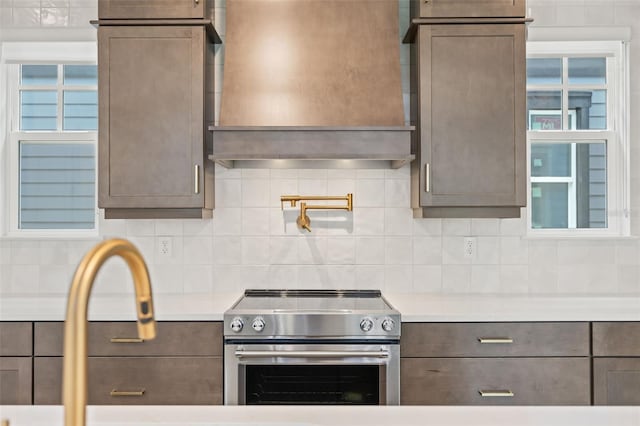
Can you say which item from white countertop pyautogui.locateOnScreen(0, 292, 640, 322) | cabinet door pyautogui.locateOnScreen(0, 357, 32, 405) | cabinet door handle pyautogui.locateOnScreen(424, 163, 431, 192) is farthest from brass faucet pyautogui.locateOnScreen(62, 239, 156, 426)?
cabinet door handle pyautogui.locateOnScreen(424, 163, 431, 192)

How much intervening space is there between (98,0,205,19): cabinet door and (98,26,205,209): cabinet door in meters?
0.06

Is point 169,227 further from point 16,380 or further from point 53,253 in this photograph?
point 16,380

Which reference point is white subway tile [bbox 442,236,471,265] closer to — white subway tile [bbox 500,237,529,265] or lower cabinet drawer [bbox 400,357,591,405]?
white subway tile [bbox 500,237,529,265]

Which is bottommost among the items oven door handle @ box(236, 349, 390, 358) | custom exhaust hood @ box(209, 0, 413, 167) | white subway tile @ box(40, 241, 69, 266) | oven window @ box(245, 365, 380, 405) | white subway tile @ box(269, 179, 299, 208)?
oven window @ box(245, 365, 380, 405)

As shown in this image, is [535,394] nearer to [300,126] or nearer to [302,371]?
[302,371]

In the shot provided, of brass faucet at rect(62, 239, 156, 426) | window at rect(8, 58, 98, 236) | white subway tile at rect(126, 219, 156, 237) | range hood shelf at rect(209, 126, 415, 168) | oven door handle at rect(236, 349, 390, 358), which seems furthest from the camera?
window at rect(8, 58, 98, 236)

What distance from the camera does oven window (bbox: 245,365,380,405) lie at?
225cm

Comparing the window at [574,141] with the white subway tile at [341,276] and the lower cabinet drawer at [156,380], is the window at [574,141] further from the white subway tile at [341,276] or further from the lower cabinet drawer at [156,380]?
the lower cabinet drawer at [156,380]

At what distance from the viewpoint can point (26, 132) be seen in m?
3.07

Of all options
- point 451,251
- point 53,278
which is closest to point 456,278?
point 451,251

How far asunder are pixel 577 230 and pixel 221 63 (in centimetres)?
→ 216

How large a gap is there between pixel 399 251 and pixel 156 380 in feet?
4.59

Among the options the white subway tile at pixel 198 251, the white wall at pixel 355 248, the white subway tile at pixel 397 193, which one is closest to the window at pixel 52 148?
the white wall at pixel 355 248
